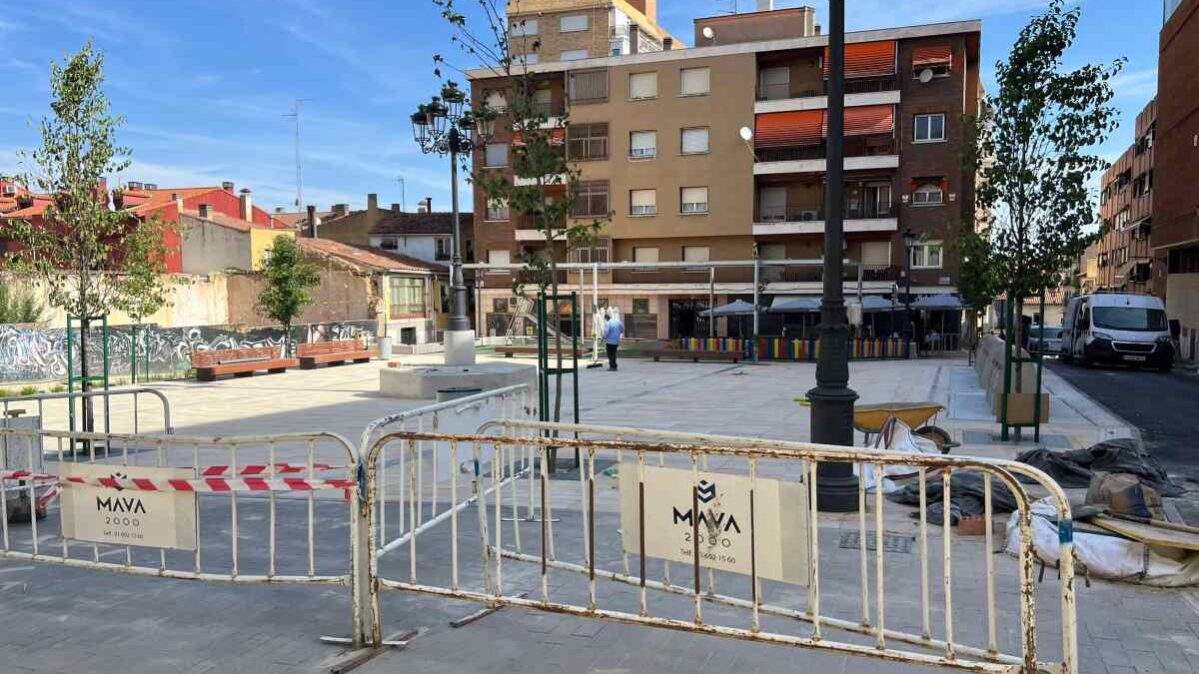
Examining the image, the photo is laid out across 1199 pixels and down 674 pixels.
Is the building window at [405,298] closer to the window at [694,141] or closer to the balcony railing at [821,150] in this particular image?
the window at [694,141]

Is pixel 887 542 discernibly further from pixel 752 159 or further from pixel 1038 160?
pixel 752 159

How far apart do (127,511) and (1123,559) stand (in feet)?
19.1

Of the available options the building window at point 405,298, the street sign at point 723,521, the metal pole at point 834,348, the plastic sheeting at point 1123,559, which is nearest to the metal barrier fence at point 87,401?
the street sign at point 723,521

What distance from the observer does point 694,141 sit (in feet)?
144

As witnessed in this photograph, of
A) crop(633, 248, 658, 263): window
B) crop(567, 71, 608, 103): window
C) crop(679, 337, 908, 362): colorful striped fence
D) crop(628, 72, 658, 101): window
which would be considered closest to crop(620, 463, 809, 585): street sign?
crop(679, 337, 908, 362): colorful striped fence

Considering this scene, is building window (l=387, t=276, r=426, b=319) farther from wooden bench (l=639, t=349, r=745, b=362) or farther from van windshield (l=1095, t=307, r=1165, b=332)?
van windshield (l=1095, t=307, r=1165, b=332)

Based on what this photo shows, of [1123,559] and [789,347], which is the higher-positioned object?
[789,347]

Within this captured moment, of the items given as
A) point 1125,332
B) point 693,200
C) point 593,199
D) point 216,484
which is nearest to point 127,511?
point 216,484

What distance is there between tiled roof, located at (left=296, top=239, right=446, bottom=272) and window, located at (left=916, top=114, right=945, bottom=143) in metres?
25.7

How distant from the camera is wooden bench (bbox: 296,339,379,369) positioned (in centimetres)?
2631

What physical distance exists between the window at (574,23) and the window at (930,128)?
19779mm

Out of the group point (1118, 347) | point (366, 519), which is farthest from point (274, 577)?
point (1118, 347)

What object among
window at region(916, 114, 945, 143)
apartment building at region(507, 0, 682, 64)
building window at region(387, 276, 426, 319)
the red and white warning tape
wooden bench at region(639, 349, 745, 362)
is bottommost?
wooden bench at region(639, 349, 745, 362)

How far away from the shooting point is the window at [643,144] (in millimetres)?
44656
